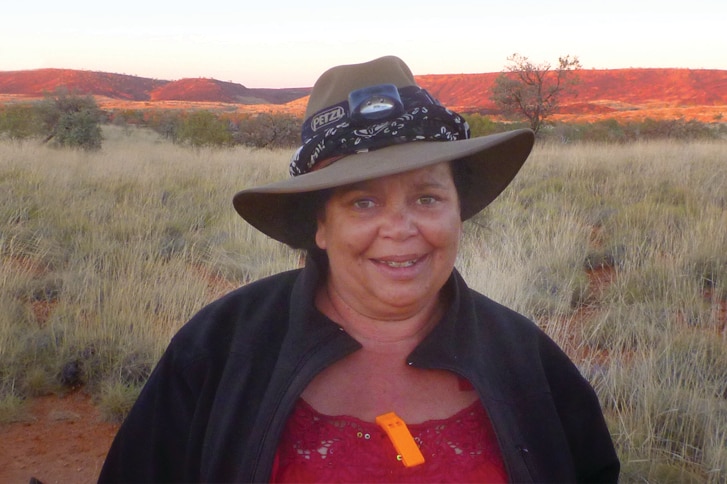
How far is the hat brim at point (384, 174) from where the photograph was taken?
1.70 meters

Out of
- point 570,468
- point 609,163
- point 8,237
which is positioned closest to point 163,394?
point 570,468

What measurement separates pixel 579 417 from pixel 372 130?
36.8 inches

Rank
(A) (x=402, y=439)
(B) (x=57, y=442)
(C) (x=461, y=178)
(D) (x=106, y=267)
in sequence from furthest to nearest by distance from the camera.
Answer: (D) (x=106, y=267) < (B) (x=57, y=442) < (C) (x=461, y=178) < (A) (x=402, y=439)

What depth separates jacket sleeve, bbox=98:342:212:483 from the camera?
176 cm

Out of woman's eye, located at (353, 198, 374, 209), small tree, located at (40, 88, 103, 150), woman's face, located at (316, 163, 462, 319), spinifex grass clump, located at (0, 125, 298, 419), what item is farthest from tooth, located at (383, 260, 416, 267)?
small tree, located at (40, 88, 103, 150)

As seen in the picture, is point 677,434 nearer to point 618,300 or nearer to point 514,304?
point 514,304

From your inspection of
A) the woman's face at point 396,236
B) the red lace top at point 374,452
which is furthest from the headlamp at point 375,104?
the red lace top at point 374,452

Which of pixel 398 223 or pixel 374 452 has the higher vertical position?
pixel 398 223

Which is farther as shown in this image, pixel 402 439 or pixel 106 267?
pixel 106 267

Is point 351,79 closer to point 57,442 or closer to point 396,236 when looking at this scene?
point 396,236

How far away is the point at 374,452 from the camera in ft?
5.38

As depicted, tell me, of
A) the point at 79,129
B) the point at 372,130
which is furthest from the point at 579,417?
the point at 79,129

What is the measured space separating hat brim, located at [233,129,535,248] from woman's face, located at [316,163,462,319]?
8 cm

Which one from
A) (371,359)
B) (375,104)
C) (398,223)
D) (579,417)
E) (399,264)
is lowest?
(579,417)
